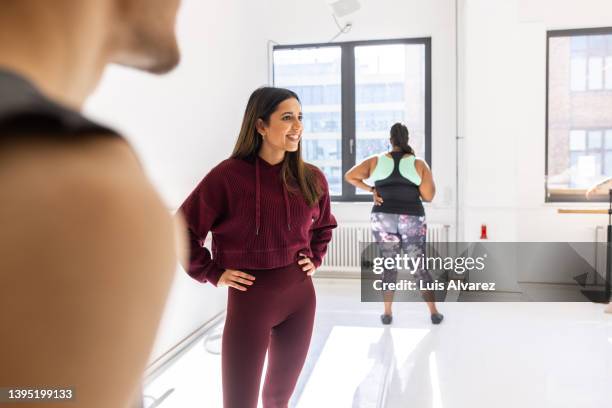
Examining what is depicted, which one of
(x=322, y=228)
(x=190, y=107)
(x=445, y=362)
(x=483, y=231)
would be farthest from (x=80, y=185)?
(x=483, y=231)

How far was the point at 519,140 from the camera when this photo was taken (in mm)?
4980

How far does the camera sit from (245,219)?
1799mm

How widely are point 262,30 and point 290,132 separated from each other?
397 centimetres

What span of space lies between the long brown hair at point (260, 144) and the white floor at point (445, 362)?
136cm

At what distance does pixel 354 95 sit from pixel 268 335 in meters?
4.29

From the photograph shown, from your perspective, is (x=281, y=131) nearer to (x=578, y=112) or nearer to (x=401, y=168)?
(x=401, y=168)

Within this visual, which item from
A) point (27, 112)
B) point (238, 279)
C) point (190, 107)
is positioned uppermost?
point (190, 107)

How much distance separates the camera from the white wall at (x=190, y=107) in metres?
2.69

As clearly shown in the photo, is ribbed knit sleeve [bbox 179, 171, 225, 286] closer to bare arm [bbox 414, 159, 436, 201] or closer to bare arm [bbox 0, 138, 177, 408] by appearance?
bare arm [bbox 0, 138, 177, 408]

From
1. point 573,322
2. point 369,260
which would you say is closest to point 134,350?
point 573,322

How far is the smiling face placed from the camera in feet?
6.25

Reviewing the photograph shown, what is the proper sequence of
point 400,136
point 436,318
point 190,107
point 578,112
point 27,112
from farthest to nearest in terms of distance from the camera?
1. point 578,112
2. point 436,318
3. point 400,136
4. point 190,107
5. point 27,112

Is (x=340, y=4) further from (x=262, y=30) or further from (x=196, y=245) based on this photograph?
(x=196, y=245)

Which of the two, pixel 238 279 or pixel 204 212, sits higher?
pixel 204 212
